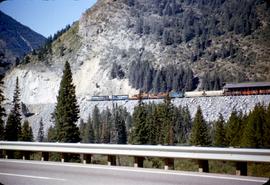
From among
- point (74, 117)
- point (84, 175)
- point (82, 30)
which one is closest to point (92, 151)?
point (84, 175)

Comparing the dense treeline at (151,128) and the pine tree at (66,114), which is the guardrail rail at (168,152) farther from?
the pine tree at (66,114)

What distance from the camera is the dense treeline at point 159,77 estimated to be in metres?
105

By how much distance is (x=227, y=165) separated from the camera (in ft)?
37.2

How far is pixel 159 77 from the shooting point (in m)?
116

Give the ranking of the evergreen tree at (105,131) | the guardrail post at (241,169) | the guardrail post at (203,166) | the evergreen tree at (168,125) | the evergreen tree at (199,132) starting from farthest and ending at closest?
the evergreen tree at (105,131)
the evergreen tree at (199,132)
the evergreen tree at (168,125)
the guardrail post at (203,166)
the guardrail post at (241,169)

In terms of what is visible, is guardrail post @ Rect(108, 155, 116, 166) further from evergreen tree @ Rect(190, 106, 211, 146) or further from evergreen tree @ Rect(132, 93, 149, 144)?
evergreen tree @ Rect(190, 106, 211, 146)

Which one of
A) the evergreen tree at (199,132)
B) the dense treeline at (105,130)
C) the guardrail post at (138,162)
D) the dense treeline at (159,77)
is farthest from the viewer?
the dense treeline at (159,77)

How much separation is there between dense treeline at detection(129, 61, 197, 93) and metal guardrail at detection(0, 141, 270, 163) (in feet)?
286

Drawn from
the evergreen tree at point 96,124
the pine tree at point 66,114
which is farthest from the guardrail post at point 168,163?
the evergreen tree at point 96,124

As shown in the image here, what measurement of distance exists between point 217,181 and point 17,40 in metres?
4.66

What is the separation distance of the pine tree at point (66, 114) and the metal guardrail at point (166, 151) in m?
18.5

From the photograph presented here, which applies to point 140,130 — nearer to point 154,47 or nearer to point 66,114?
point 66,114

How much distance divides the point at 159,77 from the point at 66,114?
276ft

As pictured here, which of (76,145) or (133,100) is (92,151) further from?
(133,100)
